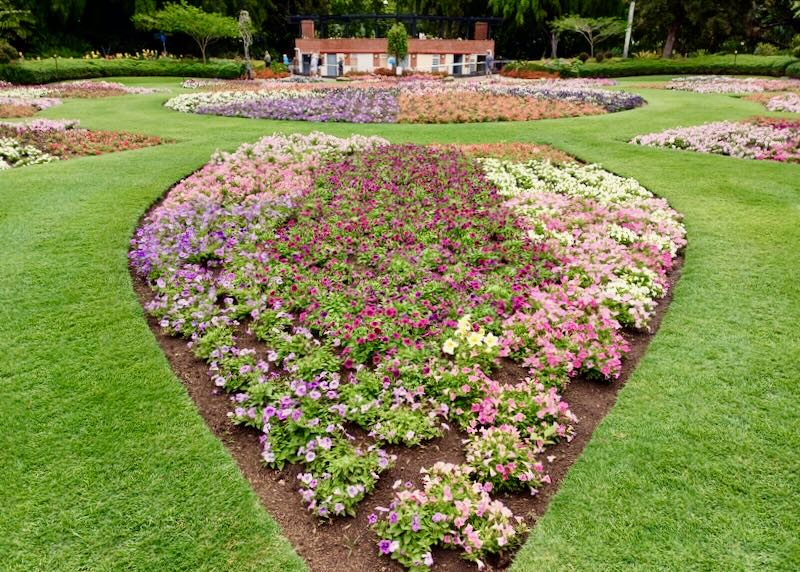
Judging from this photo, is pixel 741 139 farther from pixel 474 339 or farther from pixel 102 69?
pixel 102 69

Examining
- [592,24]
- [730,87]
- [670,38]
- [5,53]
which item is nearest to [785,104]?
[730,87]

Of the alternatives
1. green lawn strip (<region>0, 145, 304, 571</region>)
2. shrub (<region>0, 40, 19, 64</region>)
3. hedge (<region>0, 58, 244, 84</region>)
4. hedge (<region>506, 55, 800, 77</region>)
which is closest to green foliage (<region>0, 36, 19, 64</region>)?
shrub (<region>0, 40, 19, 64</region>)

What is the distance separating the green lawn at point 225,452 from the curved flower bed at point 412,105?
9885 mm

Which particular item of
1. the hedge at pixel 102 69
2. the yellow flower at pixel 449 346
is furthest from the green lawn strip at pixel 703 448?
the hedge at pixel 102 69

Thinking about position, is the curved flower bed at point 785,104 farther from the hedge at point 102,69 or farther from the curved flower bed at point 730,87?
the hedge at point 102,69

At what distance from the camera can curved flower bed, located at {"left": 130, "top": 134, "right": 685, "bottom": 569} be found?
3.29 metres

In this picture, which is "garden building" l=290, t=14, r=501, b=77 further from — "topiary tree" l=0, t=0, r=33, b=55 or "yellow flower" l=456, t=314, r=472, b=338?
"yellow flower" l=456, t=314, r=472, b=338

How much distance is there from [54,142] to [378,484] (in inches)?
456

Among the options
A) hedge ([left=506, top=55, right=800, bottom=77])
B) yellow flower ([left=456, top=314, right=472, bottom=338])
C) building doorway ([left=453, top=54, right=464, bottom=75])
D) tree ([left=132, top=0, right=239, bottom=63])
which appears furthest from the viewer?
building doorway ([left=453, top=54, right=464, bottom=75])

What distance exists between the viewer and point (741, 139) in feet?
36.5

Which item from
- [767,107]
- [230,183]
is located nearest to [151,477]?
[230,183]

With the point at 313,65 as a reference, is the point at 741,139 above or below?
below

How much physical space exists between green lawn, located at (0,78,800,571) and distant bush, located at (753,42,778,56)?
139 feet

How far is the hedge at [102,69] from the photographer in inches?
994
